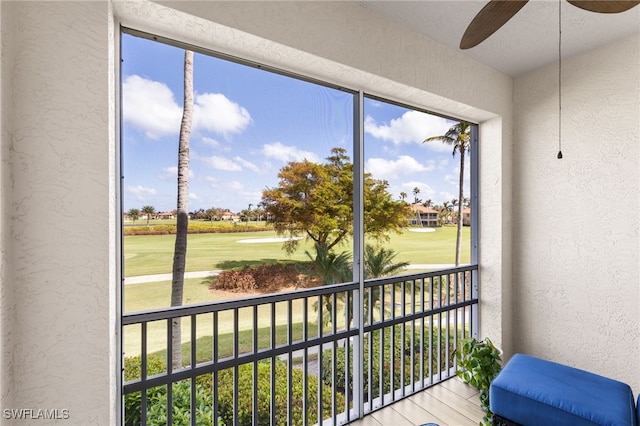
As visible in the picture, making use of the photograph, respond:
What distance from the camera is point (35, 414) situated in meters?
1.06

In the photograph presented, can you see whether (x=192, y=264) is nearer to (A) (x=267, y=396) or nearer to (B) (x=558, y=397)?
(A) (x=267, y=396)

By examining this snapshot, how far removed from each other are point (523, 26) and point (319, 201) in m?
1.87

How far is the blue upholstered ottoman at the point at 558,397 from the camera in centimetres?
146

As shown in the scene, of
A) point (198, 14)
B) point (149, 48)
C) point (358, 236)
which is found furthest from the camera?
point (358, 236)

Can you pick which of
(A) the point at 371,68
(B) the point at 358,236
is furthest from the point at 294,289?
(A) the point at 371,68

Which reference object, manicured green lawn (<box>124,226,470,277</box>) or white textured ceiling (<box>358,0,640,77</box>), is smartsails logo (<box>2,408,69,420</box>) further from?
white textured ceiling (<box>358,0,640,77</box>)

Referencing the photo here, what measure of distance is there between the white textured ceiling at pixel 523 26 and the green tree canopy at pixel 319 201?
3.24 feet

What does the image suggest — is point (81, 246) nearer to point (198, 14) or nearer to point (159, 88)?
point (159, 88)

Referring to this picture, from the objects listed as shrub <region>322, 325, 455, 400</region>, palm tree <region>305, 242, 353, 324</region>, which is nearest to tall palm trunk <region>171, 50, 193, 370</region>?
palm tree <region>305, 242, 353, 324</region>

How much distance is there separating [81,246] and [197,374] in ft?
2.89

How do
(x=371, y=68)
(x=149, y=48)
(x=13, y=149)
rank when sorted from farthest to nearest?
(x=371, y=68) → (x=149, y=48) → (x=13, y=149)

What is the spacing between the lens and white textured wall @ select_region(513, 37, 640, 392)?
2.20 meters

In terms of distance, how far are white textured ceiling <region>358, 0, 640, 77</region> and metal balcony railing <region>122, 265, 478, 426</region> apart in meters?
1.82

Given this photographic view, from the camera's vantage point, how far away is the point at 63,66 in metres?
1.12
